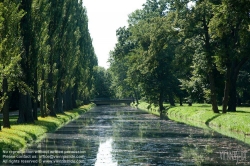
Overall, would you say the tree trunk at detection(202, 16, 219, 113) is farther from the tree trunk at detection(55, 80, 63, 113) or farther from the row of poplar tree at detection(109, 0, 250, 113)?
the tree trunk at detection(55, 80, 63, 113)

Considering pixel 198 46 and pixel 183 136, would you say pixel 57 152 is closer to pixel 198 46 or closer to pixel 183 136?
pixel 183 136

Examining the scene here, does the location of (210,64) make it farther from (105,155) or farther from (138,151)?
(105,155)

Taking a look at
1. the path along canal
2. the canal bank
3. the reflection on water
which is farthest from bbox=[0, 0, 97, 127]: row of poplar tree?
the canal bank

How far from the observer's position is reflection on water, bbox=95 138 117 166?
68.6 feet

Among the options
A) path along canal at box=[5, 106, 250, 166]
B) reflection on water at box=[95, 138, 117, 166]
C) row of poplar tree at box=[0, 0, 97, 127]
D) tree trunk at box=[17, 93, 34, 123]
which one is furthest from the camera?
tree trunk at box=[17, 93, 34, 123]

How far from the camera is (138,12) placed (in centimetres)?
10819

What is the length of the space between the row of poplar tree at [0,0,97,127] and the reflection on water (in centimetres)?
733

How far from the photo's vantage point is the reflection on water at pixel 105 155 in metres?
20.9

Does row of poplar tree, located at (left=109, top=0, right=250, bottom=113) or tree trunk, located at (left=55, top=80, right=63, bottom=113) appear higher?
row of poplar tree, located at (left=109, top=0, right=250, bottom=113)

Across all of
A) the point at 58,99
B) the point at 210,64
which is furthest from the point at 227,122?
the point at 58,99

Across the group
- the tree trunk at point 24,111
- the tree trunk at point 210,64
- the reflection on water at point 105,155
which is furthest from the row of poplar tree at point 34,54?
the tree trunk at point 210,64

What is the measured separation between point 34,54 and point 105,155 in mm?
17773

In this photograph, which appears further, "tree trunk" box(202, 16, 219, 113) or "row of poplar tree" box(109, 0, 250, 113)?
"tree trunk" box(202, 16, 219, 113)

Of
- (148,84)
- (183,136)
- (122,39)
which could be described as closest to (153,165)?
(183,136)
